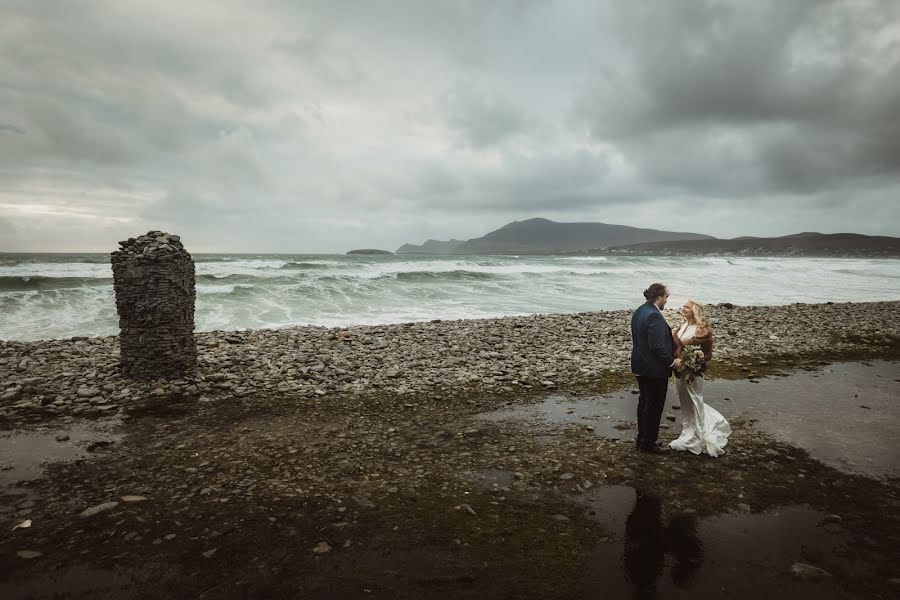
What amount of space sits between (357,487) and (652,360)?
4253 millimetres

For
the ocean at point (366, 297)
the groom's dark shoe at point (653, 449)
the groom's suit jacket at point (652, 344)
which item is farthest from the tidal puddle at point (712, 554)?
the ocean at point (366, 297)

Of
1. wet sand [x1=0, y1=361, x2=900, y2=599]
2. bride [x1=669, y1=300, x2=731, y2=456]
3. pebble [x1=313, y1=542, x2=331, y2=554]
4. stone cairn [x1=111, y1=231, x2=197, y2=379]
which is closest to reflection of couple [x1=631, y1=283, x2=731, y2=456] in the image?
bride [x1=669, y1=300, x2=731, y2=456]

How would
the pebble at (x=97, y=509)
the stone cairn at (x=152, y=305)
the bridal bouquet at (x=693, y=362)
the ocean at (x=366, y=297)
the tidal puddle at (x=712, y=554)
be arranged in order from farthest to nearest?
1. the ocean at (x=366, y=297)
2. the stone cairn at (x=152, y=305)
3. the bridal bouquet at (x=693, y=362)
4. the pebble at (x=97, y=509)
5. the tidal puddle at (x=712, y=554)

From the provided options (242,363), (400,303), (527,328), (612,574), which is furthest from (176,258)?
(400,303)

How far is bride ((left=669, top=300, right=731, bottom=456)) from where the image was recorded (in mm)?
6441

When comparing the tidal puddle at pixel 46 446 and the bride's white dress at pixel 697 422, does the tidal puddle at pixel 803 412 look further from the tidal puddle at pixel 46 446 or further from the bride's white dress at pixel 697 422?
the tidal puddle at pixel 46 446

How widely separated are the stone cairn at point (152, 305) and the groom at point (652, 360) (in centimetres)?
889

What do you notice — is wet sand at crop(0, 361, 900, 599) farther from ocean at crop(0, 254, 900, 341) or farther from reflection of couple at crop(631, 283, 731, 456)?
ocean at crop(0, 254, 900, 341)

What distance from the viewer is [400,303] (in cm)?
2628

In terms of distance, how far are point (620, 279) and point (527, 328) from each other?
32.5m

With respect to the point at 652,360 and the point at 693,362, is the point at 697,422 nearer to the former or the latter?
the point at 693,362

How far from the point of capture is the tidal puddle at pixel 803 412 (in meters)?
6.59

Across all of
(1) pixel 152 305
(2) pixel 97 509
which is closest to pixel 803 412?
(2) pixel 97 509

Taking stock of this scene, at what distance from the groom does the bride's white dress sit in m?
0.37
